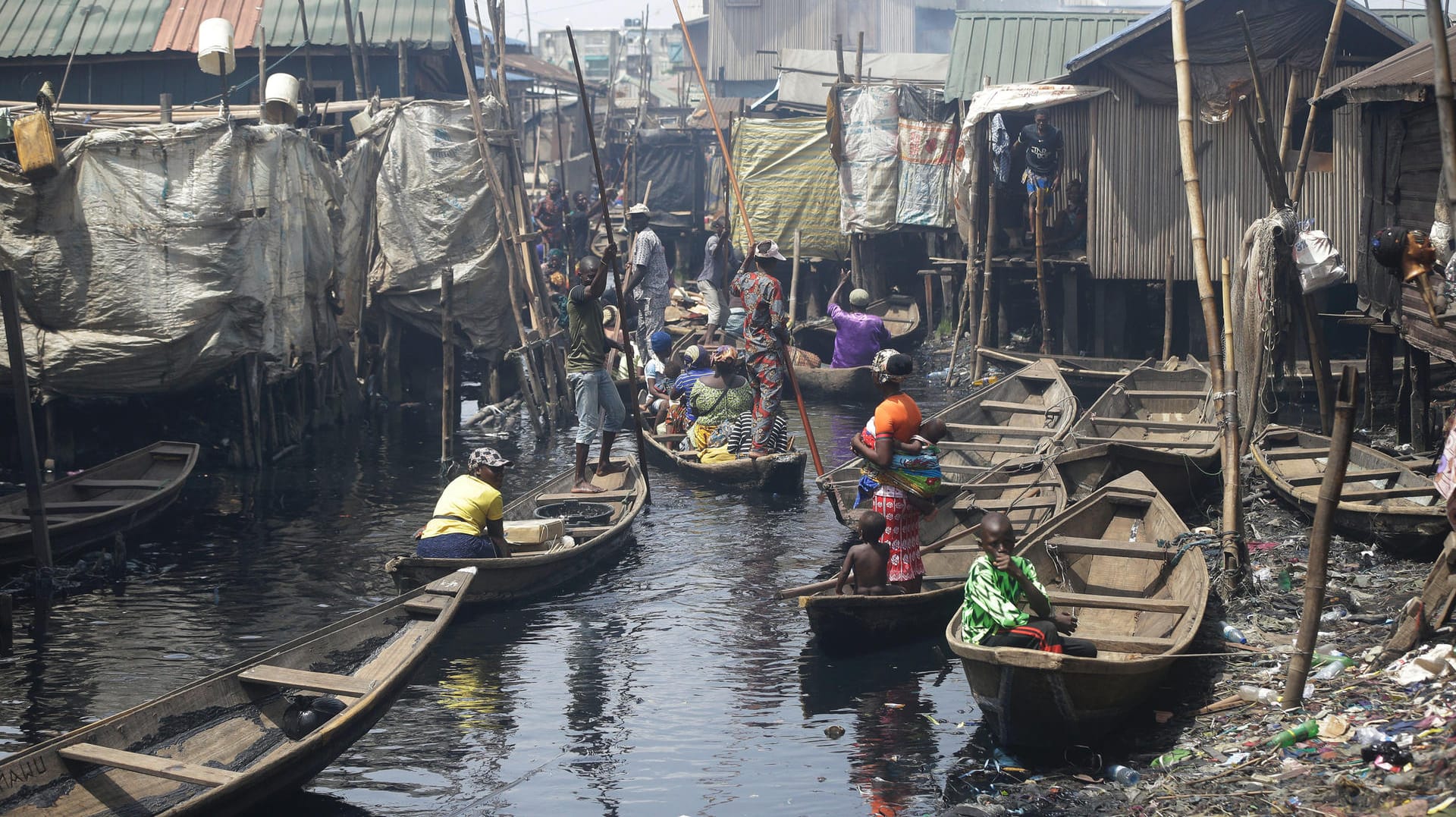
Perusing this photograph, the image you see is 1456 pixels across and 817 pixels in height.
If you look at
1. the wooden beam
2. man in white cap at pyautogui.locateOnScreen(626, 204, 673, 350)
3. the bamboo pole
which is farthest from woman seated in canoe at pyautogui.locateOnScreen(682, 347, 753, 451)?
the wooden beam

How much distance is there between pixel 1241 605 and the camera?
8109mm

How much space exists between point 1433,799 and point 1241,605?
3183 millimetres

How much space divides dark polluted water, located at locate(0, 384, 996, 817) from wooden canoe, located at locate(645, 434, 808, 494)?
0.67 feet

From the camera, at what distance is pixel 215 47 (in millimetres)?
13352

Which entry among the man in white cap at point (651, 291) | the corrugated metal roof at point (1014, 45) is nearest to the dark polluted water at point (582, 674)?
the man in white cap at point (651, 291)

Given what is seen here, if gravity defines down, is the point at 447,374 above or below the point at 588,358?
below

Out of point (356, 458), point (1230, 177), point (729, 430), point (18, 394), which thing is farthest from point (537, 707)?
point (1230, 177)

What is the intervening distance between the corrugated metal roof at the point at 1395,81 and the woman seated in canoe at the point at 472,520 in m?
6.67

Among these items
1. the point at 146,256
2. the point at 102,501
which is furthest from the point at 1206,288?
the point at 146,256

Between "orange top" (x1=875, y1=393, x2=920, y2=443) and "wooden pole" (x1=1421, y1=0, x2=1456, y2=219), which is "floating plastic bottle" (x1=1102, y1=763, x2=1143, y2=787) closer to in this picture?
"orange top" (x1=875, y1=393, x2=920, y2=443)

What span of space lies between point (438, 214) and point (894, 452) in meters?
9.18

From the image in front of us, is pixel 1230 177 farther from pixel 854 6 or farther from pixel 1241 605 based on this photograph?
pixel 854 6

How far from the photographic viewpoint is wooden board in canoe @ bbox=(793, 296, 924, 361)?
19.2m

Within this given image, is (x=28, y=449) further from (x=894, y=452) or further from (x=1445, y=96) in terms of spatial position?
(x=1445, y=96)
